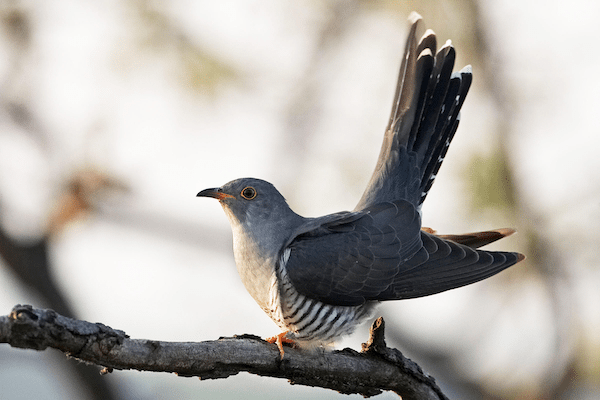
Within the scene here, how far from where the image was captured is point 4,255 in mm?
4164

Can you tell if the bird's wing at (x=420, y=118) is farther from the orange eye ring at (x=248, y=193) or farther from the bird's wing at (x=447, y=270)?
the orange eye ring at (x=248, y=193)

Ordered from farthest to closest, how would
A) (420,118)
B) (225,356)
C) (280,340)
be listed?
(420,118)
(280,340)
(225,356)

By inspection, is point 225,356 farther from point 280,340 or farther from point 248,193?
point 248,193

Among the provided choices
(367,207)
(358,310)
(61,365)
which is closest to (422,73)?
(367,207)

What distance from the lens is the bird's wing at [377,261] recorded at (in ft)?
8.29

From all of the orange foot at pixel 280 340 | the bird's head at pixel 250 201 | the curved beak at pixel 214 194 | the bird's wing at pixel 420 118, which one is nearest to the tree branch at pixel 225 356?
the orange foot at pixel 280 340

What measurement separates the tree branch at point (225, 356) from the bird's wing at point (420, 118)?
3.01 feet

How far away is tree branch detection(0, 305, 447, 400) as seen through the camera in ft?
5.28

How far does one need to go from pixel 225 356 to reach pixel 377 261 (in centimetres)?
91

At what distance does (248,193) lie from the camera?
8.87ft

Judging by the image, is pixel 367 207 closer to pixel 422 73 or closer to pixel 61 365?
pixel 422 73

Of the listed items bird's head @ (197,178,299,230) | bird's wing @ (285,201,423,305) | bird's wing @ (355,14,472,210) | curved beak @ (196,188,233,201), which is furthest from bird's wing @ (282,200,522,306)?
curved beak @ (196,188,233,201)

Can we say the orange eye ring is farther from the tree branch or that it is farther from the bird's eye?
the tree branch

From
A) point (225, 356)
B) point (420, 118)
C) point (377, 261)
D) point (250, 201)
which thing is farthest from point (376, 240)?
point (225, 356)
